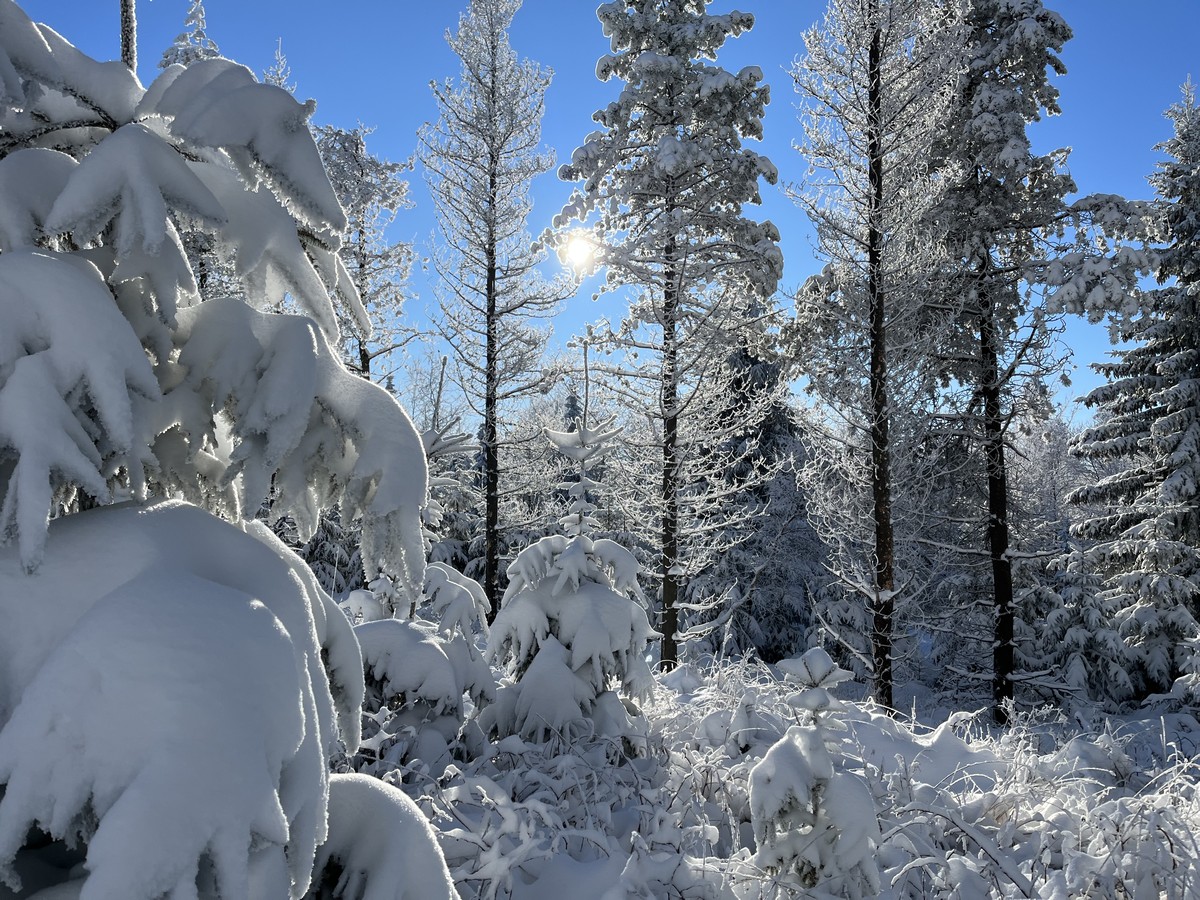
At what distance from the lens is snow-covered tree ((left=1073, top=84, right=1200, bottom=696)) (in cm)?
1476

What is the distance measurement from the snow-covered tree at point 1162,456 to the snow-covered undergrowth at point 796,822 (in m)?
12.2

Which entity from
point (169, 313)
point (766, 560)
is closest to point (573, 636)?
point (169, 313)

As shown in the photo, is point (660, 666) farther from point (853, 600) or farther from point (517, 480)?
point (853, 600)

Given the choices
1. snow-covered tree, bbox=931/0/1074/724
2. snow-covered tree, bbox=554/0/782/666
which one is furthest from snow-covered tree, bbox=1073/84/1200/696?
snow-covered tree, bbox=554/0/782/666

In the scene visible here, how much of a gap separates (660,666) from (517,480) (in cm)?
474

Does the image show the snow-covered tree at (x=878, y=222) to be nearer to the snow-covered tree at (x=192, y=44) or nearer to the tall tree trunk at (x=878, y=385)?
the tall tree trunk at (x=878, y=385)

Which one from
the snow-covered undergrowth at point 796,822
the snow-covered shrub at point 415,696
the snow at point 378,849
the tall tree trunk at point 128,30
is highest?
the tall tree trunk at point 128,30

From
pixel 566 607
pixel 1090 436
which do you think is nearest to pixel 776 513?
pixel 1090 436

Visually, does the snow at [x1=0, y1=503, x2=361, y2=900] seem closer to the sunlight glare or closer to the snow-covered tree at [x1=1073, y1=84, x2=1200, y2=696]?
the sunlight glare

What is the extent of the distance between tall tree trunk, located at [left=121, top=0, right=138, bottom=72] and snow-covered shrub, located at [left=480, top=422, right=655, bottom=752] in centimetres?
329

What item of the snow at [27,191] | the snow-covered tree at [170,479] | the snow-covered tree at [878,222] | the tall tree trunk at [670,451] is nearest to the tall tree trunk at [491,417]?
the tall tree trunk at [670,451]

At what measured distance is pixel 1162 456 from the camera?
1554cm

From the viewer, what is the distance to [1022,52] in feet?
39.2

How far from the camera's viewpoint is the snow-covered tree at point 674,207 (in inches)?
402
